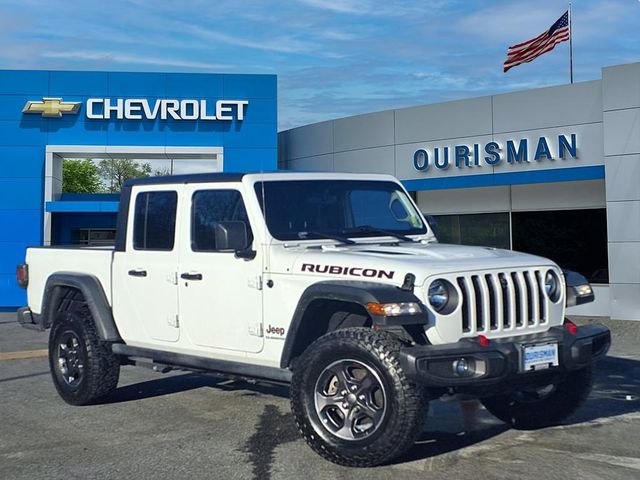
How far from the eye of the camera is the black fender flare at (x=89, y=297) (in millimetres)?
6777

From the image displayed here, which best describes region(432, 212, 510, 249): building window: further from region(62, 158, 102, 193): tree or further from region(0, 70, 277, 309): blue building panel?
region(62, 158, 102, 193): tree

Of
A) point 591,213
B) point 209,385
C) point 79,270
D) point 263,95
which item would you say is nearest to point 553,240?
point 591,213

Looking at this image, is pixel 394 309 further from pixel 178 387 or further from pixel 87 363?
pixel 178 387

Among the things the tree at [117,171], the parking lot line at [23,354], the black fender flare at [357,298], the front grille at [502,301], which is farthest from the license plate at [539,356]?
the tree at [117,171]

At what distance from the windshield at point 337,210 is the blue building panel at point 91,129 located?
1298 centimetres

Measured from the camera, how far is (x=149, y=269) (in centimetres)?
649

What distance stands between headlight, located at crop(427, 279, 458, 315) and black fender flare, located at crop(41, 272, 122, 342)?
125 inches

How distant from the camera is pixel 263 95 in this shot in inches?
782

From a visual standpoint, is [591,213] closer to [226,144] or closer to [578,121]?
[578,121]

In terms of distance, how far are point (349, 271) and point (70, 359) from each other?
3.37 metres

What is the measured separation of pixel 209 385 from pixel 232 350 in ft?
8.03

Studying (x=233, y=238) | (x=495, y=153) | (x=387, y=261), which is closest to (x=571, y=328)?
(x=387, y=261)

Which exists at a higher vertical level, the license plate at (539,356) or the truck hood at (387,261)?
the truck hood at (387,261)

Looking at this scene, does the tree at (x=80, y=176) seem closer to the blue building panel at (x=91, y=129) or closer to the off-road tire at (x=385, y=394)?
the blue building panel at (x=91, y=129)
